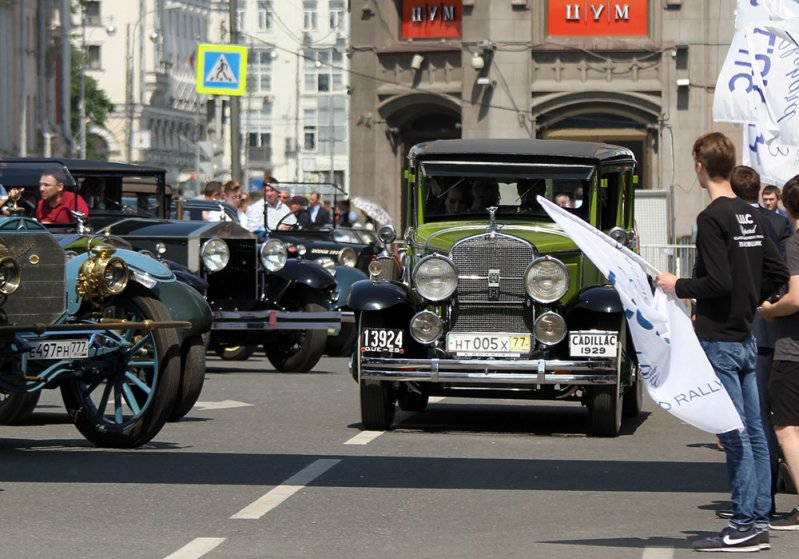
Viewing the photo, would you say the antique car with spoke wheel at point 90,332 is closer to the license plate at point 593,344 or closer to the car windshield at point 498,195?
the license plate at point 593,344

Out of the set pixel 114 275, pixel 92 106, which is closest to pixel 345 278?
pixel 114 275

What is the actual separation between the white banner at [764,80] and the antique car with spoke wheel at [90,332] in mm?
4341

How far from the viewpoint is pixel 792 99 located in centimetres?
1344

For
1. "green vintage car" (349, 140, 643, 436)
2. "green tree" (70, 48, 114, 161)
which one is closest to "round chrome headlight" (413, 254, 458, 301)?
"green vintage car" (349, 140, 643, 436)

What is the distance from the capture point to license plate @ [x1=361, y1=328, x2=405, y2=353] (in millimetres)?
13617

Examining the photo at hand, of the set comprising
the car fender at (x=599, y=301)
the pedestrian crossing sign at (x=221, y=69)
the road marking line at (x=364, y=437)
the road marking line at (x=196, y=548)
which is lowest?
the road marking line at (x=364, y=437)

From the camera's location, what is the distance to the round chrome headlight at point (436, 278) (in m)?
13.6

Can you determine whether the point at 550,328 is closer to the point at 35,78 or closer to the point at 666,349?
the point at 666,349

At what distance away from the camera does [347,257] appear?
2442cm

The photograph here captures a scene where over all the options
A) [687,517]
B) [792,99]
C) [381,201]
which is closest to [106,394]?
[687,517]

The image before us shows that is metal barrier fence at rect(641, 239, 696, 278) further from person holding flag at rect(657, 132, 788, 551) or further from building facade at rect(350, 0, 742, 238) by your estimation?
person holding flag at rect(657, 132, 788, 551)

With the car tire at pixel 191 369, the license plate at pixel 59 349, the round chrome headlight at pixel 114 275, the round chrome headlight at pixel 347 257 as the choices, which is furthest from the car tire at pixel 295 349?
the license plate at pixel 59 349

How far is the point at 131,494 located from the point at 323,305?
33.7 feet

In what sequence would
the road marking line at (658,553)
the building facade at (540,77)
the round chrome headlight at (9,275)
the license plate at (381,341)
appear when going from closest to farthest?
the road marking line at (658,553), the round chrome headlight at (9,275), the license plate at (381,341), the building facade at (540,77)
